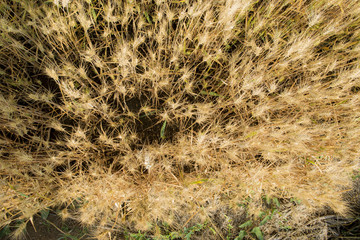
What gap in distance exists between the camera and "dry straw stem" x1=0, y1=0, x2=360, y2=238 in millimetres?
1353

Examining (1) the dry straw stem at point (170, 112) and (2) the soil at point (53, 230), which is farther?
(2) the soil at point (53, 230)

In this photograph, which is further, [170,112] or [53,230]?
[53,230]

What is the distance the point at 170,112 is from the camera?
4.81ft

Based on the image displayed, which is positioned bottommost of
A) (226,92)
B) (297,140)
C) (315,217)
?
(315,217)

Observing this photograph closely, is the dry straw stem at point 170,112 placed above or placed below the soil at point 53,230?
above

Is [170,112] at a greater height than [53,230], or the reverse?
[170,112]

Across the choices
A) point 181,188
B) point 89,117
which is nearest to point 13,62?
point 89,117

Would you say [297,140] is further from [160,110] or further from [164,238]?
[164,238]

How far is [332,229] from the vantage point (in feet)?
6.32

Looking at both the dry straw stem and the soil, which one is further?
the soil

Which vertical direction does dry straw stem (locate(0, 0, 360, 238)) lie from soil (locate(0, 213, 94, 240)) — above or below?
above

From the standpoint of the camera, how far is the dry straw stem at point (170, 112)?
135 centimetres

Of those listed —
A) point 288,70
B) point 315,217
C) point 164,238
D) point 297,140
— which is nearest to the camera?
point 297,140

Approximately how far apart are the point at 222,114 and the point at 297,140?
523 millimetres
